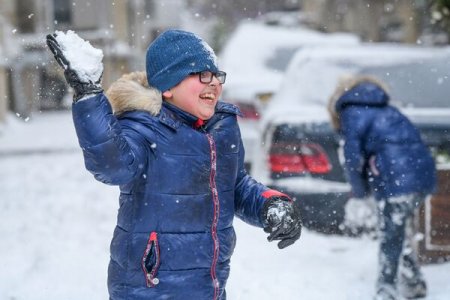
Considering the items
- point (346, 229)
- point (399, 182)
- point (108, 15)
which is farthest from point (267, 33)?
point (108, 15)

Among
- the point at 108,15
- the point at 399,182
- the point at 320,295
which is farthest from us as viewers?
the point at 108,15

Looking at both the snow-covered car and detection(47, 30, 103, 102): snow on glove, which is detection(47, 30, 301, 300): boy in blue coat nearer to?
detection(47, 30, 103, 102): snow on glove

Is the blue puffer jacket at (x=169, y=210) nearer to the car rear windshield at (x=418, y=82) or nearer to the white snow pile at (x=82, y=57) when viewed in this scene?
the white snow pile at (x=82, y=57)

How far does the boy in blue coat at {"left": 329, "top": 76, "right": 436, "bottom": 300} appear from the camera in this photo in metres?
4.06

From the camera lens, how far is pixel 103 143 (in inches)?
83.5

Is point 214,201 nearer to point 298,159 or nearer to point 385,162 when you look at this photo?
point 385,162

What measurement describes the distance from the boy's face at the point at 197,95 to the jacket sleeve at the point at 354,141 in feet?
5.83

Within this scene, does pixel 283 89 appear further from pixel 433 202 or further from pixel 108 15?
pixel 108 15

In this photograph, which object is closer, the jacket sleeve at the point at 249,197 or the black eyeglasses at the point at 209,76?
the black eyeglasses at the point at 209,76

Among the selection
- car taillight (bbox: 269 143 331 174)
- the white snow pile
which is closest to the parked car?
car taillight (bbox: 269 143 331 174)

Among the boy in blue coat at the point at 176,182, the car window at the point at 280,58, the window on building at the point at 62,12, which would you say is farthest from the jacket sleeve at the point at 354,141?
the window on building at the point at 62,12

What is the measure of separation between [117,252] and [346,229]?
9.32 feet

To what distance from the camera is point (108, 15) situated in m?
29.1

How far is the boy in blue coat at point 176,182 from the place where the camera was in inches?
93.4
